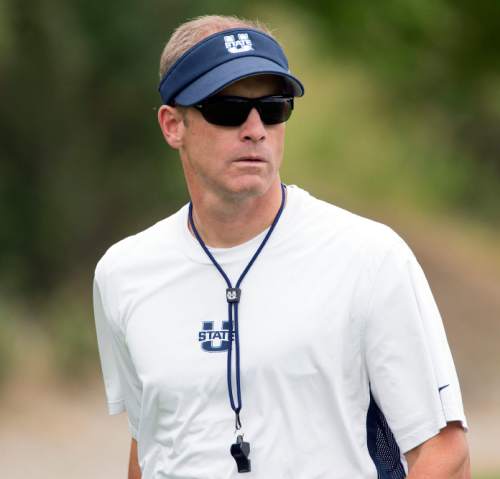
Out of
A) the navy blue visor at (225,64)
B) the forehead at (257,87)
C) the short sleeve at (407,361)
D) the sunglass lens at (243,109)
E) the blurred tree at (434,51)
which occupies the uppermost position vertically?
the blurred tree at (434,51)

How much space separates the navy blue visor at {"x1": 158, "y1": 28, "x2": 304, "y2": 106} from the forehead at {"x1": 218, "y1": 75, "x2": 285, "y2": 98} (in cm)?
2

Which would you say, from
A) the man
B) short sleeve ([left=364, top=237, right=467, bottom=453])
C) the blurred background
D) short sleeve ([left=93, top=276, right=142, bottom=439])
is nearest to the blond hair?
the man

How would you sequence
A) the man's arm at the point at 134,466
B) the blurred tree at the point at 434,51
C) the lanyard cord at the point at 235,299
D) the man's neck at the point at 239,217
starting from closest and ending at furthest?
the lanyard cord at the point at 235,299 → the man's neck at the point at 239,217 → the man's arm at the point at 134,466 → the blurred tree at the point at 434,51

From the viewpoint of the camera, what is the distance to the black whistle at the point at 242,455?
3.32m

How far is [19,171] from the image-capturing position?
1380 cm

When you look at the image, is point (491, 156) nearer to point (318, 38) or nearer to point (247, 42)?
point (318, 38)

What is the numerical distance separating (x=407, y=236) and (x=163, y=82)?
52.5ft

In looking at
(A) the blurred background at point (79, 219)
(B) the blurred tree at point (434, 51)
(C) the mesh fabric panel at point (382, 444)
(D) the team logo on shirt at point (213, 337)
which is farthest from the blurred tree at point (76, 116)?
(C) the mesh fabric panel at point (382, 444)

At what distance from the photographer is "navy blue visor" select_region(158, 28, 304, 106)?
349cm

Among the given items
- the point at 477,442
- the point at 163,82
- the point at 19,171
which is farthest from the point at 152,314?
the point at 19,171

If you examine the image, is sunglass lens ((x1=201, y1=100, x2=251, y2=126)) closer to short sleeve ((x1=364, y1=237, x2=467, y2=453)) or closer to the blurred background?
short sleeve ((x1=364, y1=237, x2=467, y2=453))

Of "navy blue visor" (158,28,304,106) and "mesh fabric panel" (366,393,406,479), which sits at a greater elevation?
"navy blue visor" (158,28,304,106)

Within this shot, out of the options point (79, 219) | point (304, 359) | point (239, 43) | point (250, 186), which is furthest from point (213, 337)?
point (79, 219)

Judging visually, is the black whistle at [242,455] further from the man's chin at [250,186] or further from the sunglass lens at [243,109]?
the sunglass lens at [243,109]
